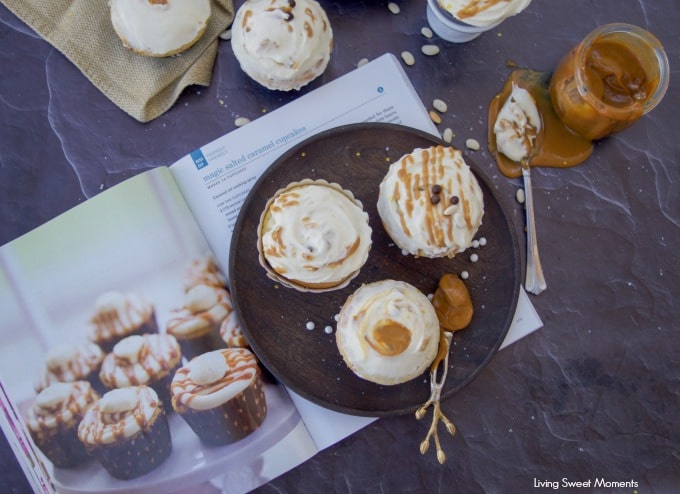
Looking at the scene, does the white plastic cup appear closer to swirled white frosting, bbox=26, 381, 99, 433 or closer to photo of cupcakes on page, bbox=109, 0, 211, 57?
photo of cupcakes on page, bbox=109, 0, 211, 57

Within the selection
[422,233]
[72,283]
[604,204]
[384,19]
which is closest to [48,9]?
[72,283]

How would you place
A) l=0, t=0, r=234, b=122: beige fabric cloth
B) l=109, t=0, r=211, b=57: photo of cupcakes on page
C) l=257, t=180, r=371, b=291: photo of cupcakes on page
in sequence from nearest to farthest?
l=257, t=180, r=371, b=291: photo of cupcakes on page < l=109, t=0, r=211, b=57: photo of cupcakes on page < l=0, t=0, r=234, b=122: beige fabric cloth

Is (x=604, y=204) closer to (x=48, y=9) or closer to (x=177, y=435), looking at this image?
(x=177, y=435)

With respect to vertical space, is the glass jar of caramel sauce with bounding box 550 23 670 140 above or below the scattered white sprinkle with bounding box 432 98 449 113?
below

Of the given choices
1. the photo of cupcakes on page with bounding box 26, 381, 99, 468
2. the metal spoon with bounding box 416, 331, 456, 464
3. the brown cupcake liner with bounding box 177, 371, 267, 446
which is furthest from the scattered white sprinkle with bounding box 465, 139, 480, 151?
the photo of cupcakes on page with bounding box 26, 381, 99, 468

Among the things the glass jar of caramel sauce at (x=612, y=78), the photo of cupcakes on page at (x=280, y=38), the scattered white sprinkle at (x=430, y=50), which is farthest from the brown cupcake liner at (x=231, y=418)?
the glass jar of caramel sauce at (x=612, y=78)
